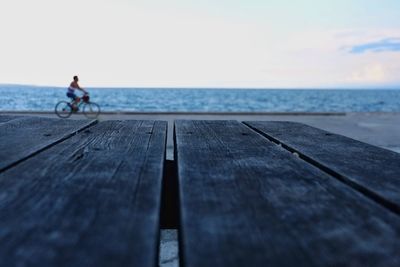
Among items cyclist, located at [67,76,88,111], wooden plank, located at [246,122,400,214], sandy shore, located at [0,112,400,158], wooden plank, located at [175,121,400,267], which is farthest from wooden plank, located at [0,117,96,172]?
cyclist, located at [67,76,88,111]

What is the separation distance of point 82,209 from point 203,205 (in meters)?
0.27

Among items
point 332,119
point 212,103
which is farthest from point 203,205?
point 212,103

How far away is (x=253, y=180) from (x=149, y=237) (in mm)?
460

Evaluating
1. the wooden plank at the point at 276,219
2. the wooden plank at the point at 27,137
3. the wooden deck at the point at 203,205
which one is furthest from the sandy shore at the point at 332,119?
the wooden plank at the point at 276,219

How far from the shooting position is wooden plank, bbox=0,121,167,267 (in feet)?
1.97

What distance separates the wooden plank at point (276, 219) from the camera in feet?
1.99

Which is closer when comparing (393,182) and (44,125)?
(393,182)

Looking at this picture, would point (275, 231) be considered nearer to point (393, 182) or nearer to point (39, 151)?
A: point (393, 182)

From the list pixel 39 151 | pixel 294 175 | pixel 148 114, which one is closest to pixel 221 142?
pixel 294 175

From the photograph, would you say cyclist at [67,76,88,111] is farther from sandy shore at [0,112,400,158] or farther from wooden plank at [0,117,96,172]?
wooden plank at [0,117,96,172]

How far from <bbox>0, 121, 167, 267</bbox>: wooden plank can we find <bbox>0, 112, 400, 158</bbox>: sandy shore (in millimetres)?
5181

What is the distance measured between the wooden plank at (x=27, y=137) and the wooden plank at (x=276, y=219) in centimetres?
61

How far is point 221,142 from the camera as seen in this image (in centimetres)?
171

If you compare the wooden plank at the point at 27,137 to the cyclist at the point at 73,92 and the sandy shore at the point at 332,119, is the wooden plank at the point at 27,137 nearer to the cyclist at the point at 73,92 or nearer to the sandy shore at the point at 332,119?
the sandy shore at the point at 332,119
